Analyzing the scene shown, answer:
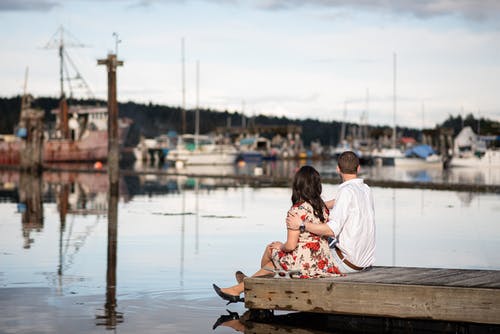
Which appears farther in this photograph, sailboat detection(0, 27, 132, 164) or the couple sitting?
sailboat detection(0, 27, 132, 164)

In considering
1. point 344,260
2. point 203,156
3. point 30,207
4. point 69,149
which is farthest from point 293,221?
point 69,149

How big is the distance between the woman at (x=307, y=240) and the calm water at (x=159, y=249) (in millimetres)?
997

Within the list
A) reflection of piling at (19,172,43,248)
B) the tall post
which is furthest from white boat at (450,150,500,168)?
the tall post

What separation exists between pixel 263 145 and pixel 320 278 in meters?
126

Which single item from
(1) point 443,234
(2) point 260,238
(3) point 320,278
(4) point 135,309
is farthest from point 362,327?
(1) point 443,234

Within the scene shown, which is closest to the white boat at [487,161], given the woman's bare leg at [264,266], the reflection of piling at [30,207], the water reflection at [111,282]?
the reflection of piling at [30,207]

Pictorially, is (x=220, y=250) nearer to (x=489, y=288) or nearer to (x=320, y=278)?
(x=320, y=278)

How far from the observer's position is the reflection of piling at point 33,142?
5100cm

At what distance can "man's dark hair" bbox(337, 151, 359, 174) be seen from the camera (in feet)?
30.7

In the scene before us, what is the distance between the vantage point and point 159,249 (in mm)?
15812

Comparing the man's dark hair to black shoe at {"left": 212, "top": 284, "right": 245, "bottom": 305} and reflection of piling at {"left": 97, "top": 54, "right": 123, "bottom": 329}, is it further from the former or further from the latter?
reflection of piling at {"left": 97, "top": 54, "right": 123, "bottom": 329}

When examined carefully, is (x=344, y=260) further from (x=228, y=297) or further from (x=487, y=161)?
(x=487, y=161)

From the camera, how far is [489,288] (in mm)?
8656

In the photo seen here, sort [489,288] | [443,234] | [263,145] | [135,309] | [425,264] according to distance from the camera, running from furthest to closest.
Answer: [263,145], [443,234], [425,264], [135,309], [489,288]
